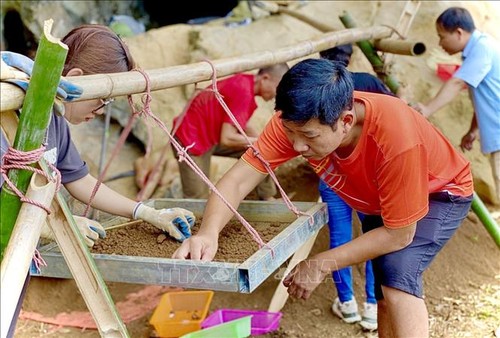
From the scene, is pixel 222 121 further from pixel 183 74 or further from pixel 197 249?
pixel 197 249

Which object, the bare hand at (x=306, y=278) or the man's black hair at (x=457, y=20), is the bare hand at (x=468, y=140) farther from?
the bare hand at (x=306, y=278)

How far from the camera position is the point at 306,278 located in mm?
2762

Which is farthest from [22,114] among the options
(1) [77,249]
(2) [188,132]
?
(2) [188,132]

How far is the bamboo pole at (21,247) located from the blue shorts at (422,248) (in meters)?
1.40

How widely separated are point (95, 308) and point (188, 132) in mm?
3132

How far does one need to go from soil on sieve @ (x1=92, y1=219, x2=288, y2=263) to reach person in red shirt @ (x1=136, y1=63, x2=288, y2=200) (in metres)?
1.86

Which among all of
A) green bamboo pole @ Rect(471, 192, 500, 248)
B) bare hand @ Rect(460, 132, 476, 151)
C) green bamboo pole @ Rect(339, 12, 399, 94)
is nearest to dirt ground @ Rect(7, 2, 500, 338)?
green bamboo pole @ Rect(471, 192, 500, 248)

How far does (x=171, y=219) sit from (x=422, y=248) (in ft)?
3.50

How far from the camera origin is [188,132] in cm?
535

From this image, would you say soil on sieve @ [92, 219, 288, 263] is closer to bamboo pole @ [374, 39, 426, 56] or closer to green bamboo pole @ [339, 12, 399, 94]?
bamboo pole @ [374, 39, 426, 56]

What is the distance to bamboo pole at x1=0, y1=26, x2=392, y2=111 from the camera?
2.20 metres

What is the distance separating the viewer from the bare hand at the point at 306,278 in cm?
275

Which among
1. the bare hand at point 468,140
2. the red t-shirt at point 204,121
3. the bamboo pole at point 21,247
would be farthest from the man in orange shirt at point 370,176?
the bare hand at point 468,140

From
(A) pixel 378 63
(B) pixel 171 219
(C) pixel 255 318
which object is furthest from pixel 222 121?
(B) pixel 171 219
